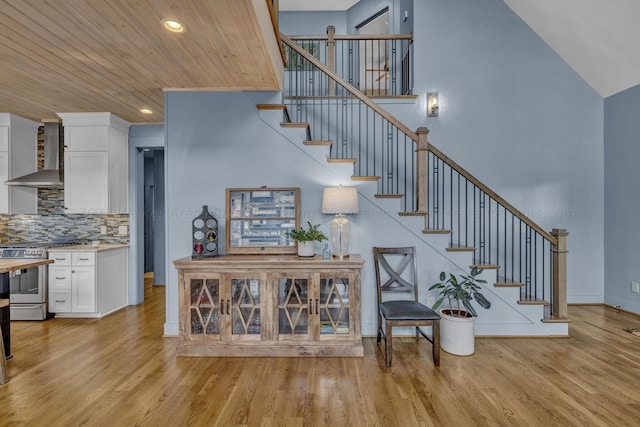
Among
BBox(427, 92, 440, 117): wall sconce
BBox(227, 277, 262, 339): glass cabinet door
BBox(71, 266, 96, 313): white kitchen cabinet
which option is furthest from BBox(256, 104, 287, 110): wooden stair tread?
BBox(71, 266, 96, 313): white kitchen cabinet

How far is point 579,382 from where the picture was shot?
103 inches

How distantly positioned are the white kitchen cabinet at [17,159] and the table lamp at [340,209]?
4595mm

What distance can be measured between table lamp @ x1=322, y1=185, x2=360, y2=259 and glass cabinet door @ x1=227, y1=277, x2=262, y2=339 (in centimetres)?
87

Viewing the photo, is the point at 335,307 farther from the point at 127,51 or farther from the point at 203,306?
the point at 127,51

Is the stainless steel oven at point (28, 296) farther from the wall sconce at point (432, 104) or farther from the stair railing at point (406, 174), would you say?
the wall sconce at point (432, 104)

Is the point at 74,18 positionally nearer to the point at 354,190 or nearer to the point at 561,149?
the point at 354,190

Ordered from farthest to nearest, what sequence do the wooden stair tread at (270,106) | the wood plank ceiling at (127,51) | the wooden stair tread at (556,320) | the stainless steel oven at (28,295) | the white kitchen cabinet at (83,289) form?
1. the white kitchen cabinet at (83,289)
2. the stainless steel oven at (28,295)
3. the wooden stair tread at (270,106)
4. the wooden stair tread at (556,320)
5. the wood plank ceiling at (127,51)

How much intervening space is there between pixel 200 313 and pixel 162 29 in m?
2.40

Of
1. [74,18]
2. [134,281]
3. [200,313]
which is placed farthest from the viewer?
[134,281]

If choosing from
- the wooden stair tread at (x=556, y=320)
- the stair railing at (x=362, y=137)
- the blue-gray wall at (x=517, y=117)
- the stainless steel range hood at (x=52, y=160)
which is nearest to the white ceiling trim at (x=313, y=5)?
the blue-gray wall at (x=517, y=117)

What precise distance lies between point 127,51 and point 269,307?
251cm

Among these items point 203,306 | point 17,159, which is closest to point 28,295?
point 17,159

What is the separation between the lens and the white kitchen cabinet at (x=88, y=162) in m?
4.60

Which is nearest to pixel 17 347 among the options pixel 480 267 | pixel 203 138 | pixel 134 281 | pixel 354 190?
pixel 134 281
